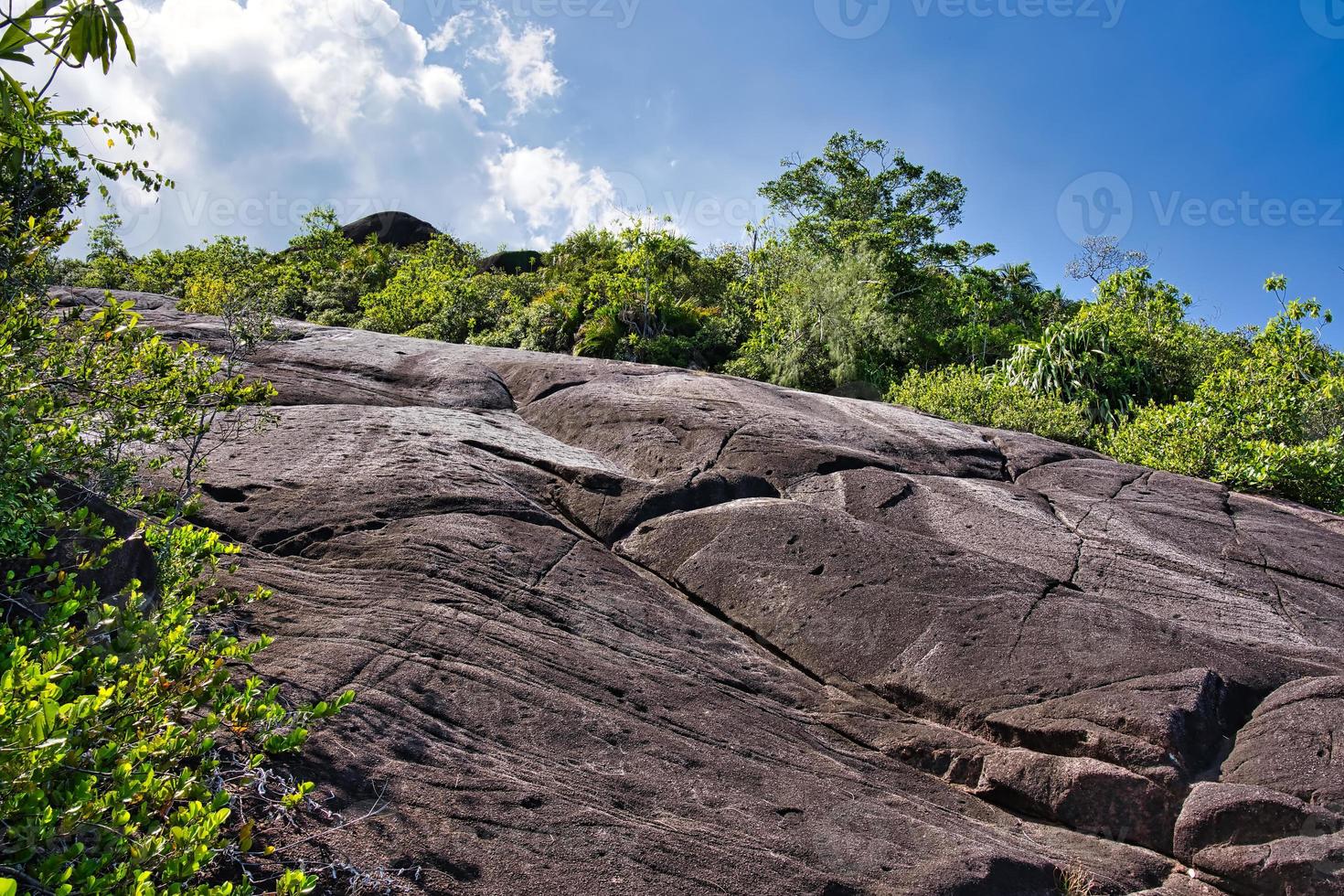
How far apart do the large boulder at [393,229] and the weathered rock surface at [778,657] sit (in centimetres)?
4045

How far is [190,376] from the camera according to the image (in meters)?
5.16

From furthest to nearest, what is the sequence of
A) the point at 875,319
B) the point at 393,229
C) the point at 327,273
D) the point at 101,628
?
the point at 393,229 < the point at 327,273 < the point at 875,319 < the point at 101,628

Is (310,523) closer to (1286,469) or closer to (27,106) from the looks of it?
(27,106)

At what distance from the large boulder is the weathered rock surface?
1592 inches

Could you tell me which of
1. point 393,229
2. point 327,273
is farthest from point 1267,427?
point 393,229

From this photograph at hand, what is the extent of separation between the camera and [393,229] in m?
47.0

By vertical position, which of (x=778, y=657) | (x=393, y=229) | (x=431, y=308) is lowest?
(x=778, y=657)

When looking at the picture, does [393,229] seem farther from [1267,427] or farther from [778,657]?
[778,657]

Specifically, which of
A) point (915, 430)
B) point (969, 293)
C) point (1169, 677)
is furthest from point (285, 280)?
point (1169, 677)

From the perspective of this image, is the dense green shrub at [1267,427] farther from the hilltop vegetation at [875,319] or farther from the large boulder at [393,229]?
the large boulder at [393,229]

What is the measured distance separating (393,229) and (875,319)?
107 ft

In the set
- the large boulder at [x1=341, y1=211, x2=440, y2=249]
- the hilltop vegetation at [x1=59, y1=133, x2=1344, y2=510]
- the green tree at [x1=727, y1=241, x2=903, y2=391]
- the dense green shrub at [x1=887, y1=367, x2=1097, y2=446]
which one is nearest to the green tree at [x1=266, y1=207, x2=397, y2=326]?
the hilltop vegetation at [x1=59, y1=133, x2=1344, y2=510]

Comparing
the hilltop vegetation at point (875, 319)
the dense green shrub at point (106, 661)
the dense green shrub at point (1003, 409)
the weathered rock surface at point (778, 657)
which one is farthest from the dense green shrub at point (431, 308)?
the dense green shrub at point (106, 661)

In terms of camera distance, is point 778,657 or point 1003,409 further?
point 1003,409
